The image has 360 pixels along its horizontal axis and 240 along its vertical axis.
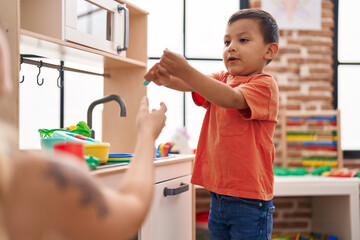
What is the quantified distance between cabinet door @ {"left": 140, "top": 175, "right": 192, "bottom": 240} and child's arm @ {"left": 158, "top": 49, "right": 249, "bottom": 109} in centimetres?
53

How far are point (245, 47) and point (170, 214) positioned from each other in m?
0.80

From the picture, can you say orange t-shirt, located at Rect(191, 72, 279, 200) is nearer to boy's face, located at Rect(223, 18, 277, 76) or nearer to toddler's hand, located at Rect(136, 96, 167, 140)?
boy's face, located at Rect(223, 18, 277, 76)

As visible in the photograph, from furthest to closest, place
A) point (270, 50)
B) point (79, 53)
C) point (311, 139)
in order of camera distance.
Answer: point (311, 139) < point (79, 53) < point (270, 50)

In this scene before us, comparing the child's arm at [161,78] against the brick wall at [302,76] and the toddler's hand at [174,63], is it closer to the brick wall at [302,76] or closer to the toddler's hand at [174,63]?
the toddler's hand at [174,63]

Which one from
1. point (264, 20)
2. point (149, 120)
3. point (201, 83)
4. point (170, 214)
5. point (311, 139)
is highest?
point (264, 20)

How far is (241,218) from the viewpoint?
4.06 feet

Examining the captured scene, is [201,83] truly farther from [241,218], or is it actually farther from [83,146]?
[241,218]

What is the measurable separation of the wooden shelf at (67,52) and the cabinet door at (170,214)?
59 cm

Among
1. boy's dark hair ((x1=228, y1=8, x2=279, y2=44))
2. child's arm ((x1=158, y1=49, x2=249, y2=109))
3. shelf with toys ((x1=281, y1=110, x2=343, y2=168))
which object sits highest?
boy's dark hair ((x1=228, y1=8, x2=279, y2=44))

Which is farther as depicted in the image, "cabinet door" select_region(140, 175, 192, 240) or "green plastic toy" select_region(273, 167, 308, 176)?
"green plastic toy" select_region(273, 167, 308, 176)

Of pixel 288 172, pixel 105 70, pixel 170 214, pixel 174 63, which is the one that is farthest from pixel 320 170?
pixel 174 63

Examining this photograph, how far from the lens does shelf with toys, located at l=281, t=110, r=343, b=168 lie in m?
2.76

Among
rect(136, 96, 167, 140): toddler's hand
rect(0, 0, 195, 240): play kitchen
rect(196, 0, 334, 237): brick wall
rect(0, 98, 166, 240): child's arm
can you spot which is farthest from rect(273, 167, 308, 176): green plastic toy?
rect(0, 98, 166, 240): child's arm

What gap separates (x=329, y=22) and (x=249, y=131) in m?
2.05
